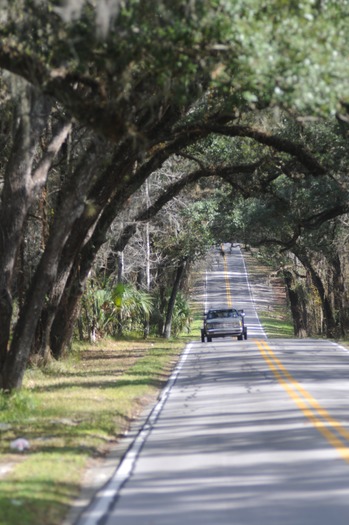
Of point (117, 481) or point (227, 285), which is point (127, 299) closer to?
point (117, 481)

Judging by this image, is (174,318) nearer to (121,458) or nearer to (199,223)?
(199,223)

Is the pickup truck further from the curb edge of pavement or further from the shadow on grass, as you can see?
the curb edge of pavement

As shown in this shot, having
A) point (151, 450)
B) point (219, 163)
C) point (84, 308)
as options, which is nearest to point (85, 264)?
point (219, 163)

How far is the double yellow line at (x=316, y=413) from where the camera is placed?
1263 cm

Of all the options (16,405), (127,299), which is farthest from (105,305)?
(16,405)

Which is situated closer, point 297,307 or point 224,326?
point 224,326

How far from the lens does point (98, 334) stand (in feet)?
128

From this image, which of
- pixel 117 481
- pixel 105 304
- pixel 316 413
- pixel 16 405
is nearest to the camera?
pixel 117 481

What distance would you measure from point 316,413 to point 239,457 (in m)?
4.19

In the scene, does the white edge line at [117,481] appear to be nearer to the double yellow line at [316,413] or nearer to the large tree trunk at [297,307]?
the double yellow line at [316,413]

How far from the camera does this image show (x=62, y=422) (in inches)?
608

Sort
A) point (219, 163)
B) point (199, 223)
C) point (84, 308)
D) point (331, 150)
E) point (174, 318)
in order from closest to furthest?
point (331, 150) → point (219, 163) → point (84, 308) → point (199, 223) → point (174, 318)

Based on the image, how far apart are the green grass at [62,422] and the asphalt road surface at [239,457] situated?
18.4 inches

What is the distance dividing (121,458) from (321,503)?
12.7ft
